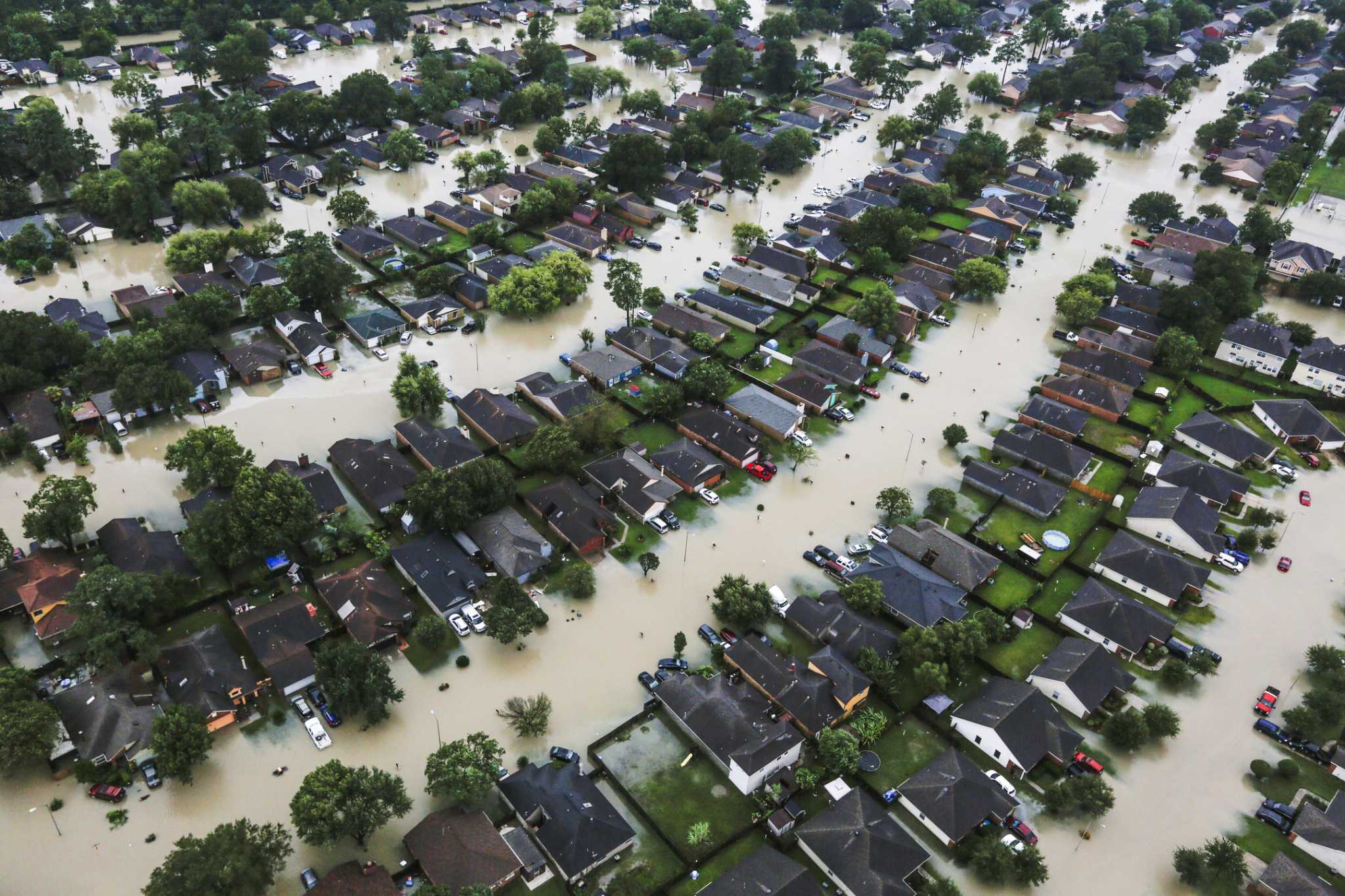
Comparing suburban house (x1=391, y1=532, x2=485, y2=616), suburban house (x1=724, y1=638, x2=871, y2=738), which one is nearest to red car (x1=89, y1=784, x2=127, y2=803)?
suburban house (x1=391, y1=532, x2=485, y2=616)

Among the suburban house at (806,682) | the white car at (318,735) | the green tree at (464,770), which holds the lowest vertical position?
the suburban house at (806,682)

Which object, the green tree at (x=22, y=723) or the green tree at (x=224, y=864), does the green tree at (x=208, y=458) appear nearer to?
the green tree at (x=22, y=723)

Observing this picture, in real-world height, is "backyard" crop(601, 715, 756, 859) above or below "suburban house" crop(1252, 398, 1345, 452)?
above

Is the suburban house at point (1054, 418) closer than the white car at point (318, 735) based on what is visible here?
No

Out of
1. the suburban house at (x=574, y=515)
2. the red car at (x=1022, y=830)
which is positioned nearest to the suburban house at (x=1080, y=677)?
the red car at (x=1022, y=830)

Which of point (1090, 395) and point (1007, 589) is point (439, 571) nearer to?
point (1007, 589)

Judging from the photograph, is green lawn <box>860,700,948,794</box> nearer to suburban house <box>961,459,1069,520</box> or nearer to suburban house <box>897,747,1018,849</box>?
suburban house <box>897,747,1018,849</box>

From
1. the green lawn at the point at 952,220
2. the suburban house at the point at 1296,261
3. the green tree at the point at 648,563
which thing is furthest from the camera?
the green lawn at the point at 952,220
